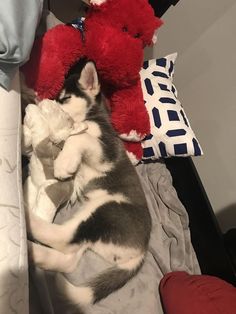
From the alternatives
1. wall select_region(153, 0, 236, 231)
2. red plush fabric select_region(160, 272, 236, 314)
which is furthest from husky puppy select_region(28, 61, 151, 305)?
wall select_region(153, 0, 236, 231)

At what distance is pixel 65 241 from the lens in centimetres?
126

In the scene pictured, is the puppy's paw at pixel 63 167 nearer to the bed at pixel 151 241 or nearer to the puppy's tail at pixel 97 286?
the bed at pixel 151 241

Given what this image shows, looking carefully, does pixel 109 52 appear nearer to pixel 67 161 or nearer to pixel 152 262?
pixel 67 161

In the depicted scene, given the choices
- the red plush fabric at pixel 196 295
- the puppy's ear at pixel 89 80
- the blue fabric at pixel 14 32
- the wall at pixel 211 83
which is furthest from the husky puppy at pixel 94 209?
the wall at pixel 211 83

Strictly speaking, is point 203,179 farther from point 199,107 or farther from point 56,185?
point 56,185

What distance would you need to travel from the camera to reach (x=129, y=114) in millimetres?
1543

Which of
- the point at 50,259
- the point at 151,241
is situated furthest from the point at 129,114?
the point at 50,259

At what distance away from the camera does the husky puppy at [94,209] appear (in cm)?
124

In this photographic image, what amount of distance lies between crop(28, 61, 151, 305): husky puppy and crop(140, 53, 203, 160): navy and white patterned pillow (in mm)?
197

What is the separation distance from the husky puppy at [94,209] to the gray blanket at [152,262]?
37mm

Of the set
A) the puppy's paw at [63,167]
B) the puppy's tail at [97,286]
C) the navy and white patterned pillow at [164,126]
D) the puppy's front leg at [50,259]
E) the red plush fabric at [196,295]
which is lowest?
the red plush fabric at [196,295]

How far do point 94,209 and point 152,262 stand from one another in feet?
1.07

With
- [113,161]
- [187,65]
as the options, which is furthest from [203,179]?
[113,161]

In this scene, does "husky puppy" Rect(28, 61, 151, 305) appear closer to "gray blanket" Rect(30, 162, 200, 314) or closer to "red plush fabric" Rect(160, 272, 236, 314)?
"gray blanket" Rect(30, 162, 200, 314)
